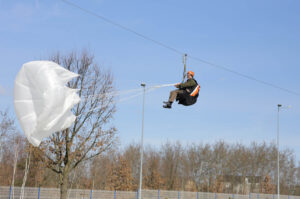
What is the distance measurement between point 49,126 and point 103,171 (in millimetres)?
55369

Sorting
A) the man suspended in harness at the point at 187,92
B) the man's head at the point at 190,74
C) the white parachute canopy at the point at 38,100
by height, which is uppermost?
the man's head at the point at 190,74

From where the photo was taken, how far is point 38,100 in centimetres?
1019

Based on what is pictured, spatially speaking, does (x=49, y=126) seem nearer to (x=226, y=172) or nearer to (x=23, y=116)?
(x=23, y=116)

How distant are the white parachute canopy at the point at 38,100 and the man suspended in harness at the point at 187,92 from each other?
4.71m

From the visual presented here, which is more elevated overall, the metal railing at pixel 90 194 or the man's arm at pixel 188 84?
the man's arm at pixel 188 84

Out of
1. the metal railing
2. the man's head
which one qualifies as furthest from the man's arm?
the metal railing

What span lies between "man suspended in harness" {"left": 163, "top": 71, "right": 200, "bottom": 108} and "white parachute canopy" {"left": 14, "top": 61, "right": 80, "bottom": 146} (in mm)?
4708

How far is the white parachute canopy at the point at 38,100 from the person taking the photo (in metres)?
10.1

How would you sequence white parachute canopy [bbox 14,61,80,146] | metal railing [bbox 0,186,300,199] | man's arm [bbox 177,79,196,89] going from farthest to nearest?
metal railing [bbox 0,186,300,199] → man's arm [bbox 177,79,196,89] → white parachute canopy [bbox 14,61,80,146]

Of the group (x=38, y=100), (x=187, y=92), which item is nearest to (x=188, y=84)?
(x=187, y=92)

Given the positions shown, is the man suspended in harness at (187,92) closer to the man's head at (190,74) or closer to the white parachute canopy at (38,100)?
the man's head at (190,74)

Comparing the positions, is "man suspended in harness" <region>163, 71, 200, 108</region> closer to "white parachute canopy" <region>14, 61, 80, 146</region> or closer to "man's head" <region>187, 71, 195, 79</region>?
"man's head" <region>187, 71, 195, 79</region>

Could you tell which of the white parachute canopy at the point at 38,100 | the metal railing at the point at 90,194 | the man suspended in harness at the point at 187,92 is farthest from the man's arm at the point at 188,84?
the metal railing at the point at 90,194

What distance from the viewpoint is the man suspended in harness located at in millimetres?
13906
